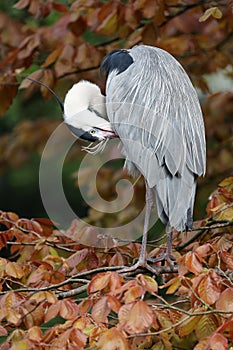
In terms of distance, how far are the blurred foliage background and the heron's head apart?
0.51 meters

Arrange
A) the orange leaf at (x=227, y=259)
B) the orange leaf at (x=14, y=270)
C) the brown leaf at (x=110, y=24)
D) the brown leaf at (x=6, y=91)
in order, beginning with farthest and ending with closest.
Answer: the brown leaf at (x=6, y=91) → the brown leaf at (x=110, y=24) → the orange leaf at (x=14, y=270) → the orange leaf at (x=227, y=259)

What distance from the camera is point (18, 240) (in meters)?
2.45

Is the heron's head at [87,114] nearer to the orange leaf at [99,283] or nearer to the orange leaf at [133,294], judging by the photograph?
the orange leaf at [99,283]

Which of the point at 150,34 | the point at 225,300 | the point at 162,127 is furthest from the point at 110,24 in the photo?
the point at 225,300

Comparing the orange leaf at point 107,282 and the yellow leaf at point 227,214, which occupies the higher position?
the orange leaf at point 107,282

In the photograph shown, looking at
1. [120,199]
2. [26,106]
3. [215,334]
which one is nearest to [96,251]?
[215,334]

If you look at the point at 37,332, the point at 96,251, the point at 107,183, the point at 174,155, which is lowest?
the point at 107,183

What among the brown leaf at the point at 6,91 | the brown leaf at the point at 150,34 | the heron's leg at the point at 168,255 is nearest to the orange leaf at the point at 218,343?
the heron's leg at the point at 168,255

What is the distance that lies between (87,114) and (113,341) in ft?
3.63

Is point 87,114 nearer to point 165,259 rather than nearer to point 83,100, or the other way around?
point 83,100

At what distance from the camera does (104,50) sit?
11.2ft

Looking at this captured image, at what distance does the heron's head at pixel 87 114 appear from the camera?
2398 millimetres

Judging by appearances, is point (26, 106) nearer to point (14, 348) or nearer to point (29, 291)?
point (29, 291)

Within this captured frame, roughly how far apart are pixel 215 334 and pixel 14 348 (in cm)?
47
